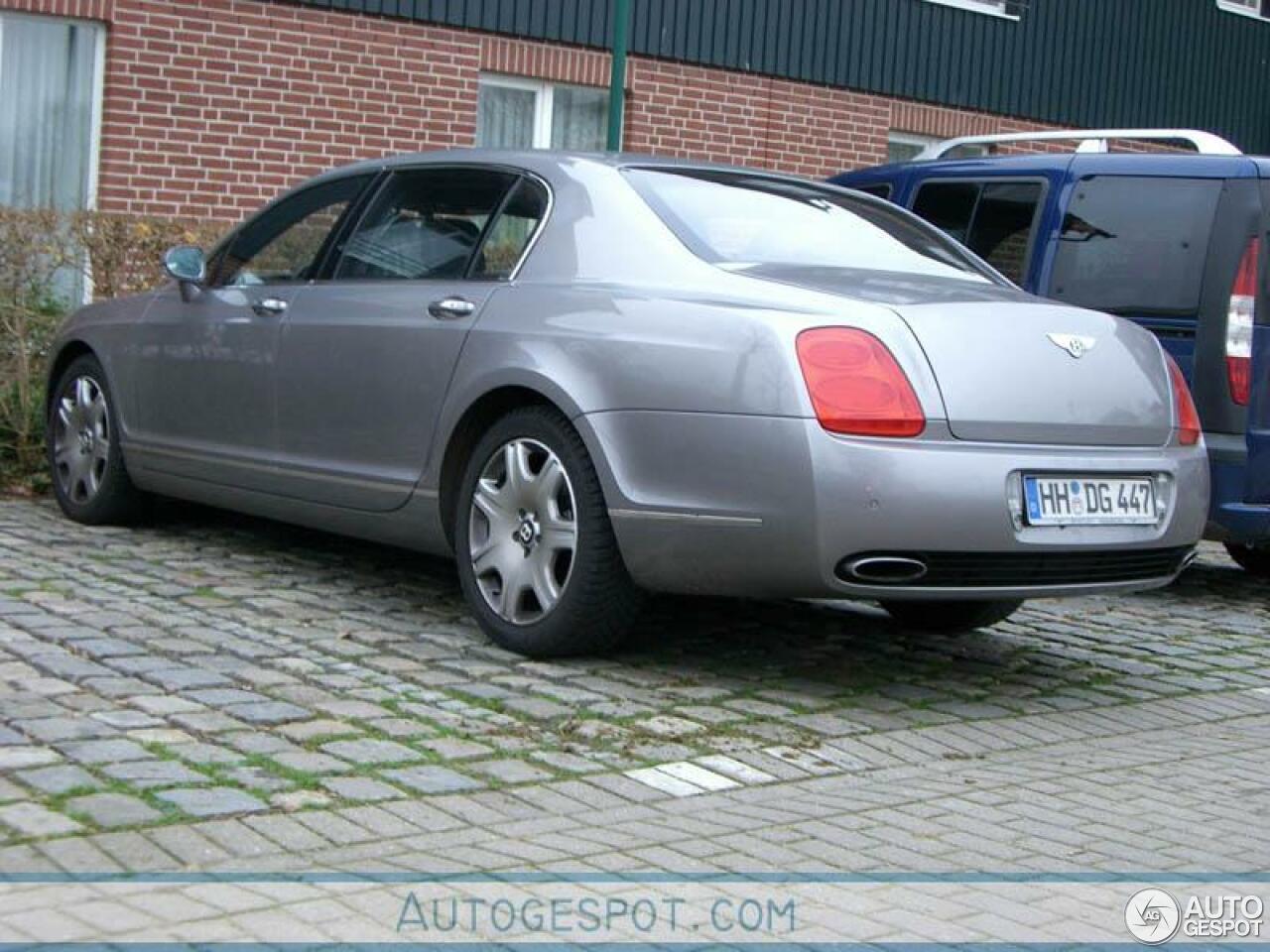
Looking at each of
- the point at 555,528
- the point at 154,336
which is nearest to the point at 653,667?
the point at 555,528

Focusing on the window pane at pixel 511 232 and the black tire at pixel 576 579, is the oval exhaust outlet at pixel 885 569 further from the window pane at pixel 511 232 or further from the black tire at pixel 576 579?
the window pane at pixel 511 232

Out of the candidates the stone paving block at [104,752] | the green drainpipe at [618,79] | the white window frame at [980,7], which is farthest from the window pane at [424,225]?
the white window frame at [980,7]

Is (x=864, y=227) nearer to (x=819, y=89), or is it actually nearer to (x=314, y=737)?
(x=314, y=737)

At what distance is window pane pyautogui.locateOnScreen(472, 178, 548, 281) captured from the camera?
253 inches

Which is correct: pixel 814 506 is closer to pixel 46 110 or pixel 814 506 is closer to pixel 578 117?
pixel 46 110

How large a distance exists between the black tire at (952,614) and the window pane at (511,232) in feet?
5.86

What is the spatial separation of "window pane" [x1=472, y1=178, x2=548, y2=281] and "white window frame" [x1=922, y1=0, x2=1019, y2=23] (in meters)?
10.2

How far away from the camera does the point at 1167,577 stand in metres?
6.14

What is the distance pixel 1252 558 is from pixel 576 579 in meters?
4.66

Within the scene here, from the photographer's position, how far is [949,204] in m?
9.43

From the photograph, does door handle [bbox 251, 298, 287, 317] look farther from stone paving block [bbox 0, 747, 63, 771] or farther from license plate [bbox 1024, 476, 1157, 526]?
license plate [bbox 1024, 476, 1157, 526]

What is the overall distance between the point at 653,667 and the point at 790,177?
5.94ft

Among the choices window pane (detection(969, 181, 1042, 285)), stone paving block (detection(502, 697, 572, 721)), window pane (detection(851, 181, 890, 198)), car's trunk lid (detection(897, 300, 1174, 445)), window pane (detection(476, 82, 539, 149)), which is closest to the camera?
stone paving block (detection(502, 697, 572, 721))

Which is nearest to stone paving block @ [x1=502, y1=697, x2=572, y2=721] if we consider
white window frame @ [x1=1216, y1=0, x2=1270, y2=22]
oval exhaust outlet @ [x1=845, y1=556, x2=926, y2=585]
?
oval exhaust outlet @ [x1=845, y1=556, x2=926, y2=585]
